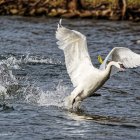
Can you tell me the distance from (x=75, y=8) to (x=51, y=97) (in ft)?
54.7

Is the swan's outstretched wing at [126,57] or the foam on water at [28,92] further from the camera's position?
the foam on water at [28,92]

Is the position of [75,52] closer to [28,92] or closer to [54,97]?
[54,97]

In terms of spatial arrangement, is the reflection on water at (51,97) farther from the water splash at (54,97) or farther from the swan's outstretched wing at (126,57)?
the swan's outstretched wing at (126,57)

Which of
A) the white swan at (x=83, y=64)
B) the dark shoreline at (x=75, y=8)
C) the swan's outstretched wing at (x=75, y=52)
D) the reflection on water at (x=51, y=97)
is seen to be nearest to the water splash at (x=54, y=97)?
the reflection on water at (x=51, y=97)

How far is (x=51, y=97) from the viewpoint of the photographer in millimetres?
15266

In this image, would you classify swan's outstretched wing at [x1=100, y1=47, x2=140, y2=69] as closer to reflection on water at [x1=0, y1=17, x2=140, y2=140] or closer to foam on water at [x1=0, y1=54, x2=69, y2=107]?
reflection on water at [x1=0, y1=17, x2=140, y2=140]

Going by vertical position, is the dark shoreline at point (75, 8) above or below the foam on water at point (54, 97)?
below

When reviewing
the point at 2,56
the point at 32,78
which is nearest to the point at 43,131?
the point at 32,78

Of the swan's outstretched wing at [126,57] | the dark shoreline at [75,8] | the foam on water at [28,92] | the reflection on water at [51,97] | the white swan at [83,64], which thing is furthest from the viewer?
the dark shoreline at [75,8]

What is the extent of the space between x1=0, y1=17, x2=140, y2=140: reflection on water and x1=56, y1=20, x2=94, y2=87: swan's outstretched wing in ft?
2.61

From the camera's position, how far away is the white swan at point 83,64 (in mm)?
13891

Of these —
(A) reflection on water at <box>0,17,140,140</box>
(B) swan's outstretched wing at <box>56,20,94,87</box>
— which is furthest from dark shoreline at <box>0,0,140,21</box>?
(B) swan's outstretched wing at <box>56,20,94,87</box>

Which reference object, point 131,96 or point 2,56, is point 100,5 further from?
point 131,96

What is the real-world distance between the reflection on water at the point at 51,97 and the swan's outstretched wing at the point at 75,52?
0.80 meters
